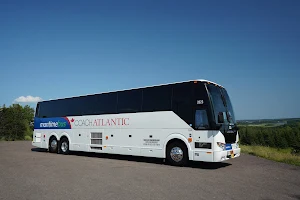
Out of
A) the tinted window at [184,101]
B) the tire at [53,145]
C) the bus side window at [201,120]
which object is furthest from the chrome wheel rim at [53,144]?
the bus side window at [201,120]

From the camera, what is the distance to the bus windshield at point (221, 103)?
10.5 meters

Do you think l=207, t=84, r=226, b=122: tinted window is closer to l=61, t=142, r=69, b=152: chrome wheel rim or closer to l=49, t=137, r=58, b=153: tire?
l=61, t=142, r=69, b=152: chrome wheel rim

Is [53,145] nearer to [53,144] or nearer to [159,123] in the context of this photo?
[53,144]

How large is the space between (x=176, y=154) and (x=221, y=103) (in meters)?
2.76

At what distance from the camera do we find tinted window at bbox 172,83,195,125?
10.7 m

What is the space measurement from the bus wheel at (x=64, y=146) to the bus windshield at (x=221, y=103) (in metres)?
10.0

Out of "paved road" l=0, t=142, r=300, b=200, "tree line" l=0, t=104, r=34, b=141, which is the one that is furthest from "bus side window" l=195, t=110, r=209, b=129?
"tree line" l=0, t=104, r=34, b=141

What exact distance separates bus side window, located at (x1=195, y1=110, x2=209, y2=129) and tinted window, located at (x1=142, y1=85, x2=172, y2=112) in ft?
4.75

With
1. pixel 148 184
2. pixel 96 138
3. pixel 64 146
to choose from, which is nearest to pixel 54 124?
pixel 64 146

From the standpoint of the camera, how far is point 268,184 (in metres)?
7.41

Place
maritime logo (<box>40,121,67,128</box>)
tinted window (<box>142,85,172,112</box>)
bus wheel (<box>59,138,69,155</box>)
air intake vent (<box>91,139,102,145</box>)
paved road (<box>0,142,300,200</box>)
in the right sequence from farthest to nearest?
maritime logo (<box>40,121,67,128</box>) < bus wheel (<box>59,138,69,155</box>) < air intake vent (<box>91,139,102,145</box>) < tinted window (<box>142,85,172,112</box>) < paved road (<box>0,142,300,200</box>)

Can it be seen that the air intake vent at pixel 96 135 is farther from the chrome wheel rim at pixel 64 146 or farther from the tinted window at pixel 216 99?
the tinted window at pixel 216 99

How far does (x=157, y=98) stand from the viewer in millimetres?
11961

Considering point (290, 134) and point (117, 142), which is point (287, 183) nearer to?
point (117, 142)
